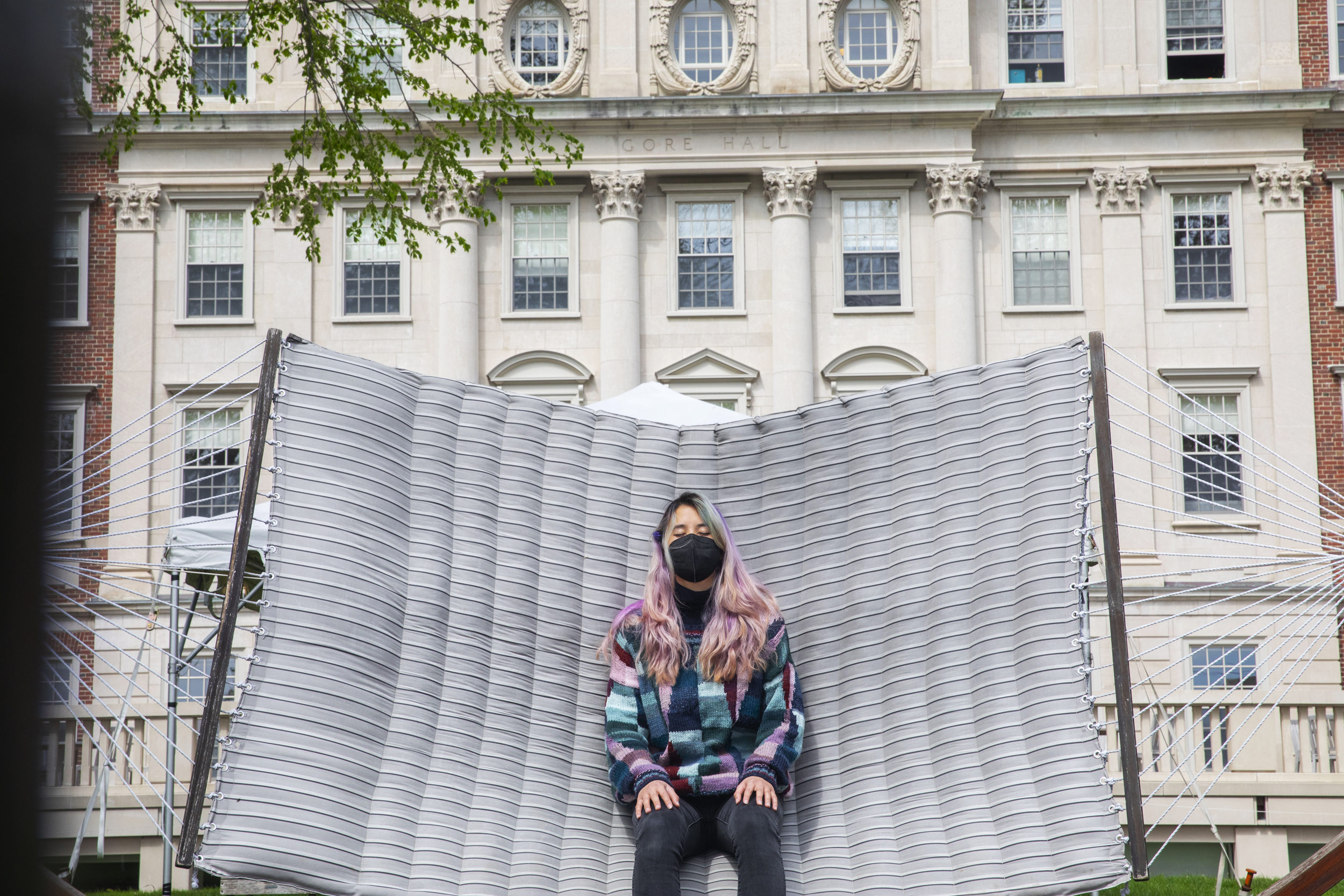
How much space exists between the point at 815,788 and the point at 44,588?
13.5 feet

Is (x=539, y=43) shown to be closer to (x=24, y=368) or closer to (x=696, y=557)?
(x=696, y=557)

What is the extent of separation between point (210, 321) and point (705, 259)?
28.3 feet

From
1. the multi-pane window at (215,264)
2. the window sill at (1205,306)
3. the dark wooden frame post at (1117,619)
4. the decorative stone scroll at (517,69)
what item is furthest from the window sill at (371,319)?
the dark wooden frame post at (1117,619)

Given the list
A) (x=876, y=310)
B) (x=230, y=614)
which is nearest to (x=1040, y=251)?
(x=876, y=310)

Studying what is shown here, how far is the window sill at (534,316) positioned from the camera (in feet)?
73.3

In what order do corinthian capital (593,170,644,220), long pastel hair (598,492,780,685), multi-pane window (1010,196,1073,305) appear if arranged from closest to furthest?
long pastel hair (598,492,780,685), corinthian capital (593,170,644,220), multi-pane window (1010,196,1073,305)

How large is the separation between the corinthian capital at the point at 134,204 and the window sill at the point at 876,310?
39.4 feet

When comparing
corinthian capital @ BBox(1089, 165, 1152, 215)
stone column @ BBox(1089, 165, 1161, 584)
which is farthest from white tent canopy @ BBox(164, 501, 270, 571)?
corinthian capital @ BBox(1089, 165, 1152, 215)

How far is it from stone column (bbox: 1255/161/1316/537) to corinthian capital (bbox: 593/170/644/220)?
1066cm

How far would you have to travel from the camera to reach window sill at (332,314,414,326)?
73.5ft

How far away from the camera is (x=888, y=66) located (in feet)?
74.1

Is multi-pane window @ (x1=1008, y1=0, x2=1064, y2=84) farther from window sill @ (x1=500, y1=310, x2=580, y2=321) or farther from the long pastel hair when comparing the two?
the long pastel hair

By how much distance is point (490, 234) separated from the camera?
22.5 metres

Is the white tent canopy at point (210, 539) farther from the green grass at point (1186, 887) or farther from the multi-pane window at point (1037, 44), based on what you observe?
the multi-pane window at point (1037, 44)
